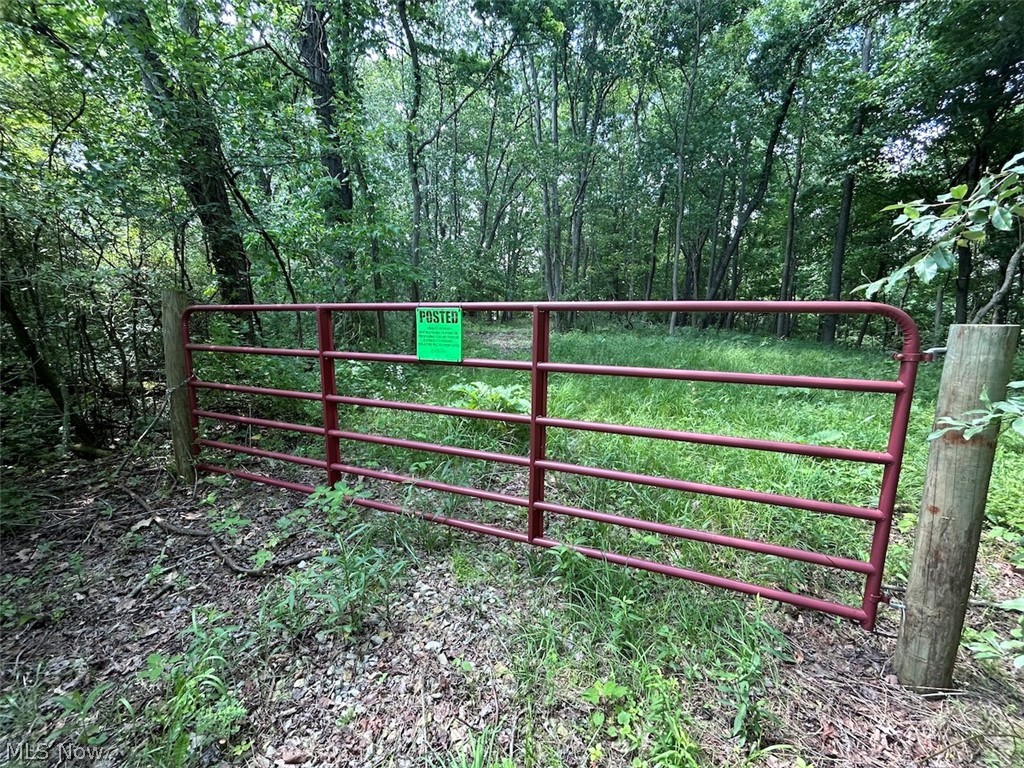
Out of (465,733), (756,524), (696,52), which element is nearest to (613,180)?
(696,52)

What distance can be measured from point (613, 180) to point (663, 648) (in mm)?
20704

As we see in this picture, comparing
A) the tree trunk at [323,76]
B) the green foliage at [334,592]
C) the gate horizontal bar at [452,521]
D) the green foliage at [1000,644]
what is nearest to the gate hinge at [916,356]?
the green foliage at [1000,644]

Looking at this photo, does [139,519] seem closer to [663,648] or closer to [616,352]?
[663,648]

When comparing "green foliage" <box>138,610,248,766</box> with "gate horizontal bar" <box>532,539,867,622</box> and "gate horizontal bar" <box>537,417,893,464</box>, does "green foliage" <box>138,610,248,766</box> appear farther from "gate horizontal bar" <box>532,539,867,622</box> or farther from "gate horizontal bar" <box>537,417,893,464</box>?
"gate horizontal bar" <box>537,417,893,464</box>

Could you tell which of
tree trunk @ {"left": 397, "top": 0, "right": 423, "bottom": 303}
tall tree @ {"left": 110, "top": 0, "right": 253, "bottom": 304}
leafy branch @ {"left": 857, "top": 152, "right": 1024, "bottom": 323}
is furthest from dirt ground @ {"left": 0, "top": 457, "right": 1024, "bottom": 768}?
tree trunk @ {"left": 397, "top": 0, "right": 423, "bottom": 303}

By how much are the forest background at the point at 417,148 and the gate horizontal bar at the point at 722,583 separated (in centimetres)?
132

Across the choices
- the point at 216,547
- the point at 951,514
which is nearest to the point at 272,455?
the point at 216,547

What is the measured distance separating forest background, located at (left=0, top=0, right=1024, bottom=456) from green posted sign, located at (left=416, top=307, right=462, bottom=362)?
180cm

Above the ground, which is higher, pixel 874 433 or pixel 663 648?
pixel 874 433

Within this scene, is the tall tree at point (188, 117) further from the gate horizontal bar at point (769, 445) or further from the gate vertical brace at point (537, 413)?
the gate horizontal bar at point (769, 445)

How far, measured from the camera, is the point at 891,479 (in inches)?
64.1

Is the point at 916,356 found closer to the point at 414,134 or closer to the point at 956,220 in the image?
the point at 956,220

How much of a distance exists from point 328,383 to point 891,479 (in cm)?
290

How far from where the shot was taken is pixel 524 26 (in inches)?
339
